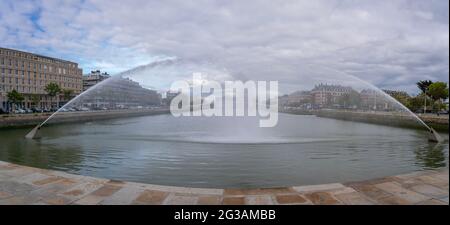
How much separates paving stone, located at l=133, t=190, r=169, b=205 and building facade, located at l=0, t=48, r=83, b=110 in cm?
10471

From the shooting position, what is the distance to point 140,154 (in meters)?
19.5

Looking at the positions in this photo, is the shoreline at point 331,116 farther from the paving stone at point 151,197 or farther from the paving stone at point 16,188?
the paving stone at point 151,197

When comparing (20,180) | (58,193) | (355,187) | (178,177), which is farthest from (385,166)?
(20,180)

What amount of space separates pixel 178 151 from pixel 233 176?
8115 millimetres

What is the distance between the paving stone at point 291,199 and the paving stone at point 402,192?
2.42 m

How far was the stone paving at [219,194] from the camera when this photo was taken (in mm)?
6691

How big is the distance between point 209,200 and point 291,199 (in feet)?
6.44

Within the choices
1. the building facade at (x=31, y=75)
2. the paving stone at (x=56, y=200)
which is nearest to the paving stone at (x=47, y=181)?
the paving stone at (x=56, y=200)

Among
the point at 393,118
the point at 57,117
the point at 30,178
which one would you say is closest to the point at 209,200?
the point at 30,178

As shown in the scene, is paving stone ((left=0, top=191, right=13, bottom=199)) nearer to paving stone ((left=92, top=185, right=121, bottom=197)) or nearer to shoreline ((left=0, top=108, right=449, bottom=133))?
paving stone ((left=92, top=185, right=121, bottom=197))

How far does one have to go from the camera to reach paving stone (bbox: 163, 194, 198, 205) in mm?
Result: 6643
